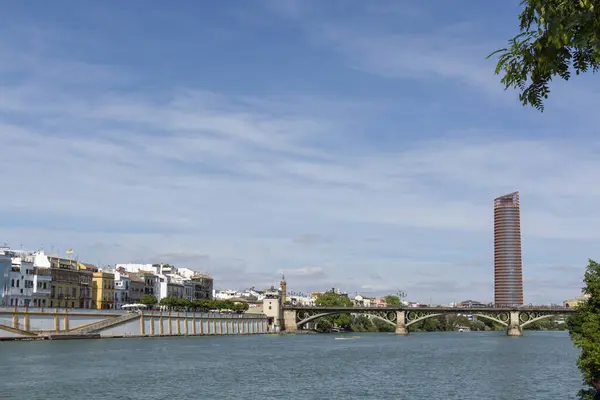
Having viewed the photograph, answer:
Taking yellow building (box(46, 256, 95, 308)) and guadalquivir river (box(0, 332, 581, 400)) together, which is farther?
yellow building (box(46, 256, 95, 308))

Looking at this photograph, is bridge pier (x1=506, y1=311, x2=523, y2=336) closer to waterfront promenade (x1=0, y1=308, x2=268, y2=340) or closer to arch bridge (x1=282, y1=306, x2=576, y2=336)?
arch bridge (x1=282, y1=306, x2=576, y2=336)

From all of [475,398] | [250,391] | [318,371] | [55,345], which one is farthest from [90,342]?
[475,398]

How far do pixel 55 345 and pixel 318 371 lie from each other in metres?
40.5

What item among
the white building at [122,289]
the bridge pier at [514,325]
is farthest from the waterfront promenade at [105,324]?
the bridge pier at [514,325]

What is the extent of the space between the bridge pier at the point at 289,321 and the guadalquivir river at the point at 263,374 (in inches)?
3636

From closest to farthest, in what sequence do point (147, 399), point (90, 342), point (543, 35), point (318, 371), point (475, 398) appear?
point (543, 35)
point (147, 399)
point (475, 398)
point (318, 371)
point (90, 342)

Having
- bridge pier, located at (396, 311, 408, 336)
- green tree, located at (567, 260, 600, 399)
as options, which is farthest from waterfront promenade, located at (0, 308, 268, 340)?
green tree, located at (567, 260, 600, 399)

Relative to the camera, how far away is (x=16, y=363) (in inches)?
2726

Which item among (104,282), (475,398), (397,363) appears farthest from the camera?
(104,282)

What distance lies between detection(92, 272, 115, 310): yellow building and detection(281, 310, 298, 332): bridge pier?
180 ft

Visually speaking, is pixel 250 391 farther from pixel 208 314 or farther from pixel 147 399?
pixel 208 314

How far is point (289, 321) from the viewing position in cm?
19575

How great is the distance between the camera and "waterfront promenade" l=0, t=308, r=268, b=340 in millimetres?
103363

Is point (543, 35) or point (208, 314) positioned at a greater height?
point (543, 35)
